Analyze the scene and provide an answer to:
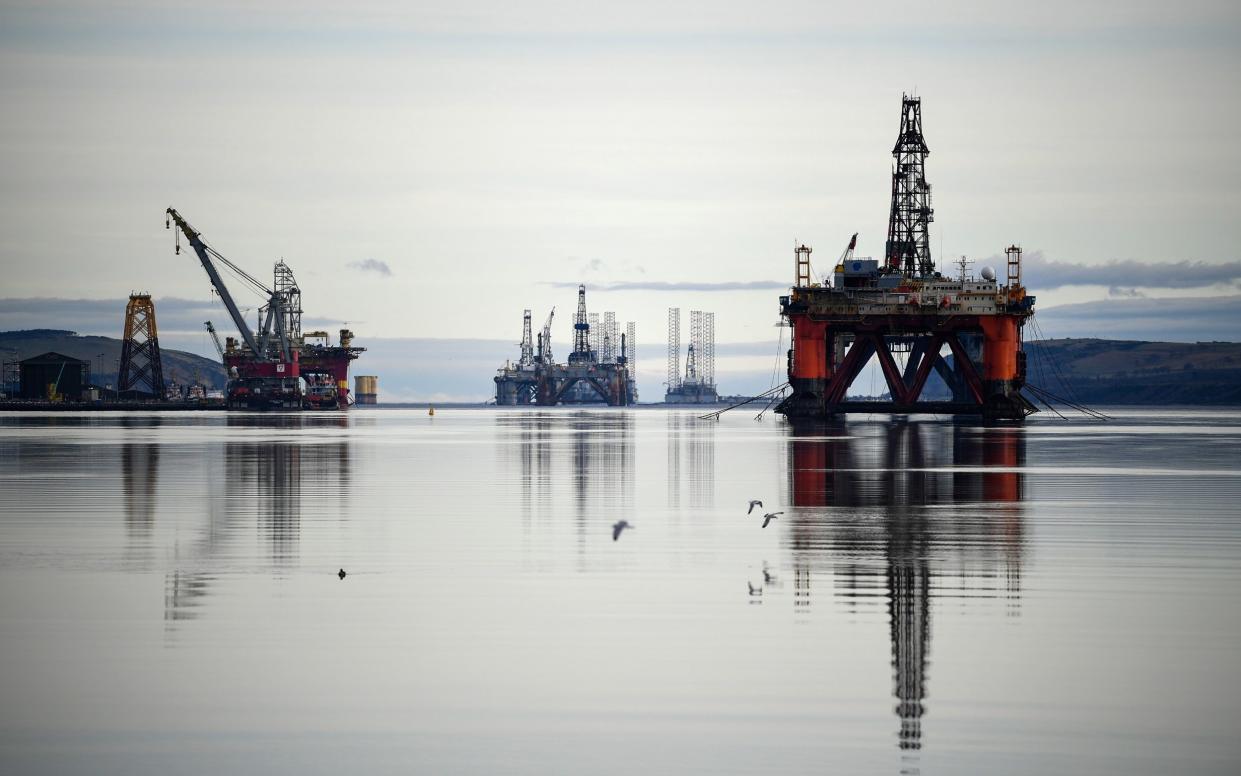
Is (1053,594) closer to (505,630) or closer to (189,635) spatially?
(505,630)

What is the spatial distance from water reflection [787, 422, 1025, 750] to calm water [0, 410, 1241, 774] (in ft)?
0.29

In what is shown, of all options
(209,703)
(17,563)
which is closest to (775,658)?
(209,703)

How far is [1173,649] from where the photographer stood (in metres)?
13.3

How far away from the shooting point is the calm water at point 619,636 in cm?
1019

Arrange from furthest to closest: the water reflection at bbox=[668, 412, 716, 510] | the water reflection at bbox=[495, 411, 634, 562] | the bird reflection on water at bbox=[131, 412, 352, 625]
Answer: the water reflection at bbox=[668, 412, 716, 510] < the water reflection at bbox=[495, 411, 634, 562] < the bird reflection on water at bbox=[131, 412, 352, 625]

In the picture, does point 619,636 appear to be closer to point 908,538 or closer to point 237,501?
point 908,538

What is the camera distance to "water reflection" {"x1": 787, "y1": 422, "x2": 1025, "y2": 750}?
47.0 ft

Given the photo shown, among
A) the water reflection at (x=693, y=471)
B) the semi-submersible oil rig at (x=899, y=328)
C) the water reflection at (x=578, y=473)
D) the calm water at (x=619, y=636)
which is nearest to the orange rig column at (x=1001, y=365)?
the semi-submersible oil rig at (x=899, y=328)

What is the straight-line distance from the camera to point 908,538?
2238cm

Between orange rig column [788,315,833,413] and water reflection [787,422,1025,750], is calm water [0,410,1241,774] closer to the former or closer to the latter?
water reflection [787,422,1025,750]

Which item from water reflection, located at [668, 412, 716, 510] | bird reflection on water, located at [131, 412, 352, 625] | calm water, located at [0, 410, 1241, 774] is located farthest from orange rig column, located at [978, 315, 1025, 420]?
calm water, located at [0, 410, 1241, 774]

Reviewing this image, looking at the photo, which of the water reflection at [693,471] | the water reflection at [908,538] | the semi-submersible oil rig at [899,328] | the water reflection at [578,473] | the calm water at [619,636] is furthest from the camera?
the semi-submersible oil rig at [899,328]

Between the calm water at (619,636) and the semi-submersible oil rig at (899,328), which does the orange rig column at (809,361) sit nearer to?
the semi-submersible oil rig at (899,328)

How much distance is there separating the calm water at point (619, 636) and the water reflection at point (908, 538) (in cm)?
9
